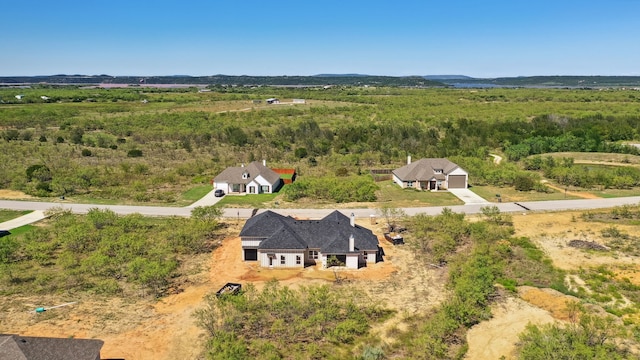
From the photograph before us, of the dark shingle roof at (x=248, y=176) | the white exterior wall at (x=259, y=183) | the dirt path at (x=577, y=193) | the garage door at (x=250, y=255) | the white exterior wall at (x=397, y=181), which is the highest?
the dark shingle roof at (x=248, y=176)

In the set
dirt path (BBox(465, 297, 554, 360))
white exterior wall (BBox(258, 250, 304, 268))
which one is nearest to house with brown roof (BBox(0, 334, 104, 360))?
Result: white exterior wall (BBox(258, 250, 304, 268))

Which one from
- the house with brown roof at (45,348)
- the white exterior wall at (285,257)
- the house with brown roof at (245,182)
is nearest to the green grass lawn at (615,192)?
the house with brown roof at (245,182)

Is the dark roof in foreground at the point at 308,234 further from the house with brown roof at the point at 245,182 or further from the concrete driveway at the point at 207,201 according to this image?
the house with brown roof at the point at 245,182

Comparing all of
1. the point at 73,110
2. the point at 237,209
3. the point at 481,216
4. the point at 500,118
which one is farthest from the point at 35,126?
the point at 500,118

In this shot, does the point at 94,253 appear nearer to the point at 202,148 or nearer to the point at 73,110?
the point at 202,148

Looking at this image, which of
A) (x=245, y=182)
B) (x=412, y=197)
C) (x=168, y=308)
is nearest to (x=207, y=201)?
(x=245, y=182)

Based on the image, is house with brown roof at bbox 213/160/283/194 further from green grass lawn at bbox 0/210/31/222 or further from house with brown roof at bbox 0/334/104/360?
house with brown roof at bbox 0/334/104/360

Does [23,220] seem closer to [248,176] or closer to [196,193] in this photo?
[196,193]
